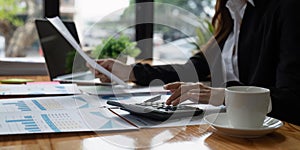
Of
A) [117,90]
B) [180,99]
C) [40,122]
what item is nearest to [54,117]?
[40,122]

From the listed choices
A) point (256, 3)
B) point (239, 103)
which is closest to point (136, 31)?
point (256, 3)

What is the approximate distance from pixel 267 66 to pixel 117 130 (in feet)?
2.16

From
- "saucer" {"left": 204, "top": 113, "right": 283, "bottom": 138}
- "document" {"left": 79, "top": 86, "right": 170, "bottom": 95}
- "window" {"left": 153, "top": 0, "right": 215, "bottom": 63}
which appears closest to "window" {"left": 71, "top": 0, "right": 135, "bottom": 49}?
"window" {"left": 153, "top": 0, "right": 215, "bottom": 63}

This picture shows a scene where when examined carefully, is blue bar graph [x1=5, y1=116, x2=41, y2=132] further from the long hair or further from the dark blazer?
the long hair

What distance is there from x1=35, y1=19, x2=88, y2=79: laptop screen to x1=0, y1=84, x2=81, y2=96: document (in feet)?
0.78

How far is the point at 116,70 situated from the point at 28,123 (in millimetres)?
628

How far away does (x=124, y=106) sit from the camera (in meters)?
0.86

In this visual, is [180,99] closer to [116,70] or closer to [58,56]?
[116,70]

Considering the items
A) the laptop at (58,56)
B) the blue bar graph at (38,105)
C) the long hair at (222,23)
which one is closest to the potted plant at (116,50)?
the laptop at (58,56)

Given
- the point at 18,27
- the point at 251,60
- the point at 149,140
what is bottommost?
the point at 149,140

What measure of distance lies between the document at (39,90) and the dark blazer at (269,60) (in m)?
0.28

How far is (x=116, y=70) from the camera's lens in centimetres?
136

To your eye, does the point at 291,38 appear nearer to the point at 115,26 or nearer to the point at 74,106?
the point at 74,106

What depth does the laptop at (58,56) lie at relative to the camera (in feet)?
4.83
